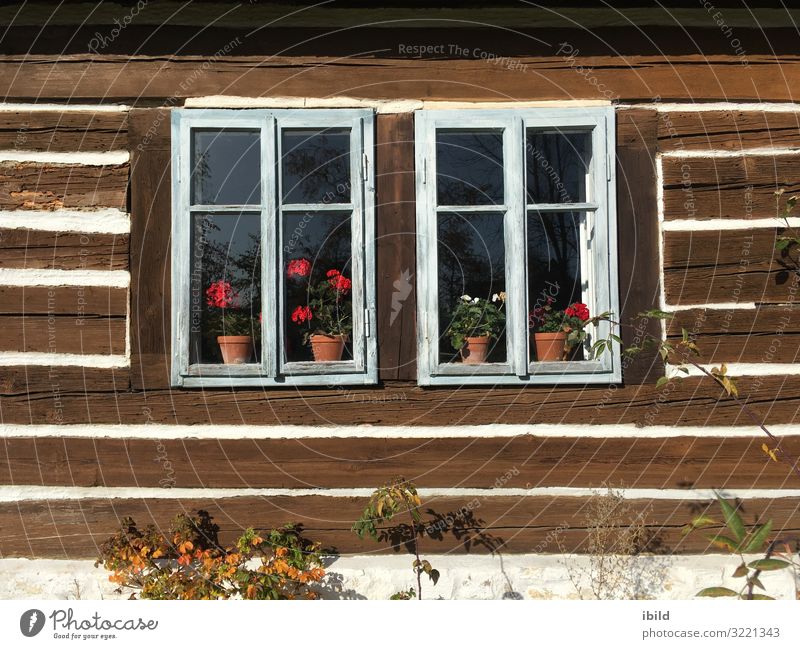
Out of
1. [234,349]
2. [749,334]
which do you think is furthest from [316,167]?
[749,334]

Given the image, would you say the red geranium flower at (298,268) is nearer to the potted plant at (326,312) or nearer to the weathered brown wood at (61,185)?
the potted plant at (326,312)

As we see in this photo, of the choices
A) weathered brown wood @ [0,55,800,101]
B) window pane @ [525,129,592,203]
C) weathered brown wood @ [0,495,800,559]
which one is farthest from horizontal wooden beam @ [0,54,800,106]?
weathered brown wood @ [0,495,800,559]

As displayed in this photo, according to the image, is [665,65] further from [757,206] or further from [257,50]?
[257,50]

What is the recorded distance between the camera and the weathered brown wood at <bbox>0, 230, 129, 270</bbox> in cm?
388

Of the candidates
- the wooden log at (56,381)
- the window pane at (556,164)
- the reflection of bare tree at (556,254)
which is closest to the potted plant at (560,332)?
the reflection of bare tree at (556,254)

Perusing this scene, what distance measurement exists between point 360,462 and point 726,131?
2.60 meters

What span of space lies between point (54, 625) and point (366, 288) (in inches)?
81.9

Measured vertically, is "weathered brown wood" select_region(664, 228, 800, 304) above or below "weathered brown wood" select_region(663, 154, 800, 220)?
below

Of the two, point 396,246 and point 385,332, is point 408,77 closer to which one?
point 396,246

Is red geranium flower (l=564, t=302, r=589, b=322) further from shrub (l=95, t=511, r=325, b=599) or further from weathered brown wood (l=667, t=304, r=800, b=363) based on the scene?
shrub (l=95, t=511, r=325, b=599)

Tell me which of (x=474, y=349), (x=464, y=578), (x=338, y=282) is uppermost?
(x=338, y=282)

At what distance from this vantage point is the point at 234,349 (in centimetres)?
391

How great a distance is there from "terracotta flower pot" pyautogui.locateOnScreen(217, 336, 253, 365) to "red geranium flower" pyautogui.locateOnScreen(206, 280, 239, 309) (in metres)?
0.19

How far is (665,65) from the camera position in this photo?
3924 millimetres
